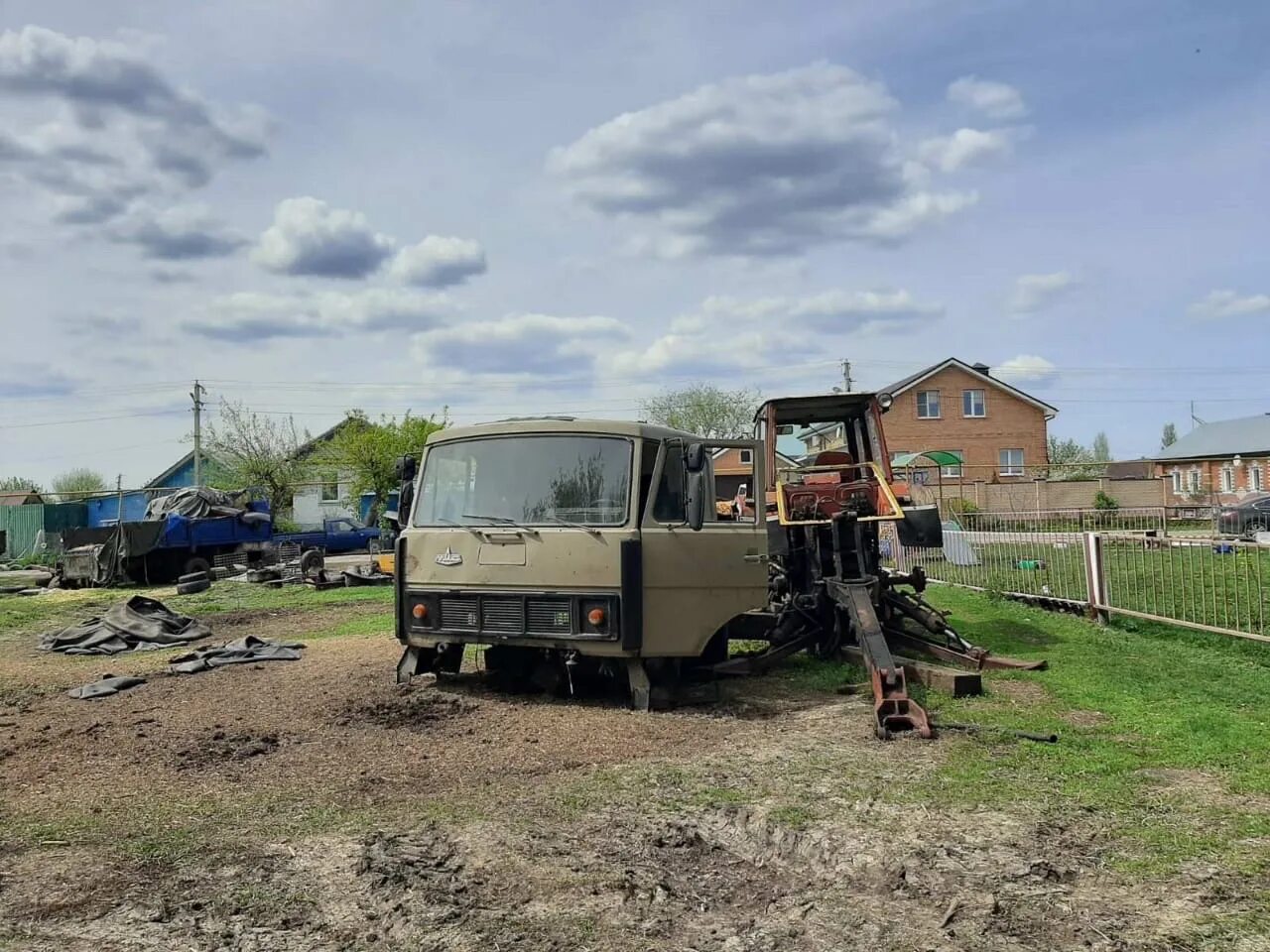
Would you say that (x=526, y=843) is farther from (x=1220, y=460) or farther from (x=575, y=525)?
(x=1220, y=460)

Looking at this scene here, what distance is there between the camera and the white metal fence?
31.2 ft

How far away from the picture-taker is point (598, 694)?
7.88 meters

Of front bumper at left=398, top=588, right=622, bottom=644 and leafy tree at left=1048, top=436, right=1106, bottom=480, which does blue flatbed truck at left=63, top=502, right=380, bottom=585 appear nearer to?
front bumper at left=398, top=588, right=622, bottom=644

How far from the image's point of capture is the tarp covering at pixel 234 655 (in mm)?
9578

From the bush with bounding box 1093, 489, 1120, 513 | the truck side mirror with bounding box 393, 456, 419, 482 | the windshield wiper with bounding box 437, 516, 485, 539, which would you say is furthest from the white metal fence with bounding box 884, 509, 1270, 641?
the bush with bounding box 1093, 489, 1120, 513

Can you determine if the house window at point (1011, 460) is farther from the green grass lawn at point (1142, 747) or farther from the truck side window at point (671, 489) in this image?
the truck side window at point (671, 489)

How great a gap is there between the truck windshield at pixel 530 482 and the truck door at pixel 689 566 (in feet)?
1.09

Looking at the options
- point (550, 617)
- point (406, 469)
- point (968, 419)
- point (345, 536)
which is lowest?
point (550, 617)

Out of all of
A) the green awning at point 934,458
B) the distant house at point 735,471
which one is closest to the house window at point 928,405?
the green awning at point 934,458

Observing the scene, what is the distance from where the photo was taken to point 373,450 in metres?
38.9

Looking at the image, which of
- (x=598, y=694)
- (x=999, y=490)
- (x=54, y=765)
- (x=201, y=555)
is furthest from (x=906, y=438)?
(x=54, y=765)

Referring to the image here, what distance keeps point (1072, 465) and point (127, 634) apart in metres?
43.6

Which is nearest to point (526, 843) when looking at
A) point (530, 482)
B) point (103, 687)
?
point (530, 482)

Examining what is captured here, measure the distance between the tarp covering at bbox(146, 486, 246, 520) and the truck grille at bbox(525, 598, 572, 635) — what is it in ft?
60.8
